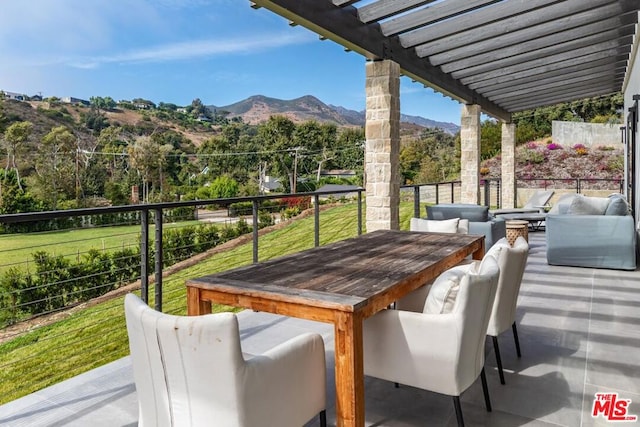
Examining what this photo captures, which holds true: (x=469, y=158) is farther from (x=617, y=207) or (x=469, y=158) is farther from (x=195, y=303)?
(x=195, y=303)

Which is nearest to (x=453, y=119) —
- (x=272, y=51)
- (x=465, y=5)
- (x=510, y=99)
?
(x=272, y=51)

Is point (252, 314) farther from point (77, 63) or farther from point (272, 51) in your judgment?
point (77, 63)

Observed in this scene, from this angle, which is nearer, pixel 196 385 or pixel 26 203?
pixel 196 385

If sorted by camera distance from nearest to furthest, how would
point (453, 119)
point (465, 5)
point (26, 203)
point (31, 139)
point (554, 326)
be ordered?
point (554, 326)
point (465, 5)
point (26, 203)
point (31, 139)
point (453, 119)

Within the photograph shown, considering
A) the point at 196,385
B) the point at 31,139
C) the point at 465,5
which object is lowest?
the point at 196,385

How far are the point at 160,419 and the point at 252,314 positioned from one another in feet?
7.47

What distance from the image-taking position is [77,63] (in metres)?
56.5

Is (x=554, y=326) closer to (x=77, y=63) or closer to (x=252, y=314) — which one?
(x=252, y=314)

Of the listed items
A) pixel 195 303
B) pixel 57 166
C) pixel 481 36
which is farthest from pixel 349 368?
pixel 57 166

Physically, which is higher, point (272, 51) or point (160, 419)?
point (272, 51)

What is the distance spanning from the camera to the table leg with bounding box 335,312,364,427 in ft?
5.53

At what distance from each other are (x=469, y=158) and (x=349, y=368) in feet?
26.5

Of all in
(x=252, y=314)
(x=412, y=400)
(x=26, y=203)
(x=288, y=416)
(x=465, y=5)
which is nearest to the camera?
(x=288, y=416)

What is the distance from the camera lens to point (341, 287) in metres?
1.95
